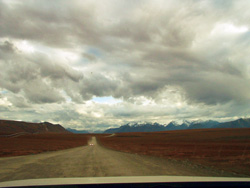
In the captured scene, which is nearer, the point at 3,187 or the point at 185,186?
the point at 3,187

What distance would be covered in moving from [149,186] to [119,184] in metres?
0.78

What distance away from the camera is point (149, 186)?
523cm

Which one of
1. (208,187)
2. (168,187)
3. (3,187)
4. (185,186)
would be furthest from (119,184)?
(3,187)

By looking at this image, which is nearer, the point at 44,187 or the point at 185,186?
the point at 44,187

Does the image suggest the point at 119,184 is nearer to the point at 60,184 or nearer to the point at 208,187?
the point at 60,184

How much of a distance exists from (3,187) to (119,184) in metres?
2.76

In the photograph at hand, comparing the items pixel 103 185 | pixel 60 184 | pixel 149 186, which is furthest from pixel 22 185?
pixel 149 186

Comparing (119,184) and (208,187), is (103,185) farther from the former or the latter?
(208,187)

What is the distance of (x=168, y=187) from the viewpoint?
521cm

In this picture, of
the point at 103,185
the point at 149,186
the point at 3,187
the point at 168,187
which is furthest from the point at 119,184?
the point at 3,187

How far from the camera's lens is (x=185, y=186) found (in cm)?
529

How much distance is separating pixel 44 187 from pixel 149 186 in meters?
2.62

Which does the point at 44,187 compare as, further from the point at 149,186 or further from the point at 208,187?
the point at 208,187

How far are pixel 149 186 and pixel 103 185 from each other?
119 centimetres
